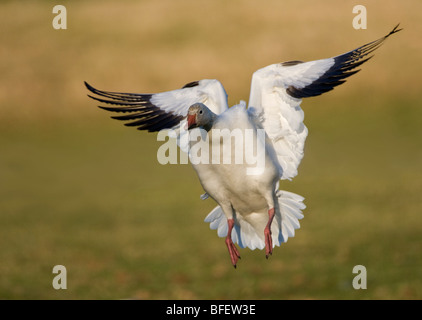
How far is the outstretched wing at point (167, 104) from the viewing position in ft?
22.9

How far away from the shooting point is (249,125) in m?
6.44

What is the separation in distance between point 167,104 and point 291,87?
1200 mm

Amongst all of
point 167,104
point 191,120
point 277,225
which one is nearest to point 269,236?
point 277,225

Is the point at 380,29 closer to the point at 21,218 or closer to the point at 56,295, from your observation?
the point at 21,218

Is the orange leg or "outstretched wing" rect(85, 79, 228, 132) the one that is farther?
"outstretched wing" rect(85, 79, 228, 132)

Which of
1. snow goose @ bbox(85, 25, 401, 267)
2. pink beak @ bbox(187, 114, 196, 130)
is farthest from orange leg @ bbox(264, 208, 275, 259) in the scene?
pink beak @ bbox(187, 114, 196, 130)

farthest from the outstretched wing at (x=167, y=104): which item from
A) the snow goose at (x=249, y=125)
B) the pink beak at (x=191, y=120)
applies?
the pink beak at (x=191, y=120)

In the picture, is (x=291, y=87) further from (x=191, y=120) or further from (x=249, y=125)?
(x=191, y=120)

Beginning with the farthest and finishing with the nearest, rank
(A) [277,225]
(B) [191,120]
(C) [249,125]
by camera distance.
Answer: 1. (A) [277,225]
2. (C) [249,125]
3. (B) [191,120]

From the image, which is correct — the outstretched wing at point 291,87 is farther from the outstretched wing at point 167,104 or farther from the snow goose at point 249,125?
the outstretched wing at point 167,104

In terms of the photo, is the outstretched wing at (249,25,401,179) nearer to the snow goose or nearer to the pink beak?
the snow goose

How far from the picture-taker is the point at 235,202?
6820 mm

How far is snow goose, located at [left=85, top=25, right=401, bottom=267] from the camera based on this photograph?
21.0 ft

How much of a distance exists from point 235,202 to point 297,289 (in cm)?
681
